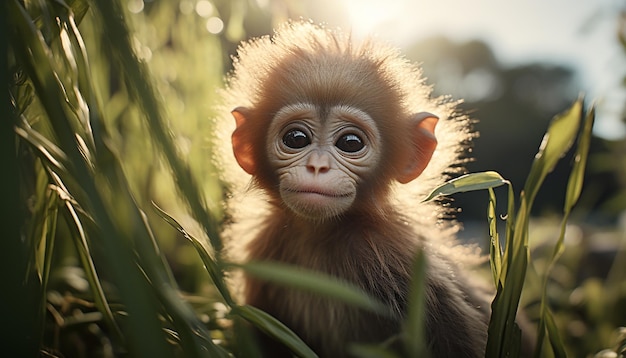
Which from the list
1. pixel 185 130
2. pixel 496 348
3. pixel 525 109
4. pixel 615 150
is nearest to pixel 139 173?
pixel 185 130

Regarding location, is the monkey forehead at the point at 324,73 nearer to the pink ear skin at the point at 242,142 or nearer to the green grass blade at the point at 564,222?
the pink ear skin at the point at 242,142

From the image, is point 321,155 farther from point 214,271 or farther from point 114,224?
point 114,224

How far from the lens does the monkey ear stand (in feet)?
4.91

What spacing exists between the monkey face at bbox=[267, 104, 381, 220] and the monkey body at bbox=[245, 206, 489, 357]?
0.09 metres

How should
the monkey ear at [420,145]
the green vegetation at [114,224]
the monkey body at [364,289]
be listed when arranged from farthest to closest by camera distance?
1. the monkey ear at [420,145]
2. the monkey body at [364,289]
3. the green vegetation at [114,224]

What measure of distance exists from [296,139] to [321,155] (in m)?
0.09

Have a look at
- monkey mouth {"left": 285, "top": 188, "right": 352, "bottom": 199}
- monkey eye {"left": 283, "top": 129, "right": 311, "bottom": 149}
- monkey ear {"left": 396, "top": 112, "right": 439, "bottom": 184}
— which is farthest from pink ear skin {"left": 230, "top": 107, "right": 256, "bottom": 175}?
monkey ear {"left": 396, "top": 112, "right": 439, "bottom": 184}

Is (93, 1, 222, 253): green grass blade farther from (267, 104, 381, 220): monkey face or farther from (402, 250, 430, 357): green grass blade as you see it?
(267, 104, 381, 220): monkey face

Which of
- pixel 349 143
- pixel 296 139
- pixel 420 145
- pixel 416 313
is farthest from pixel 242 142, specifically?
pixel 416 313

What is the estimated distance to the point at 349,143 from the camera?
142 centimetres

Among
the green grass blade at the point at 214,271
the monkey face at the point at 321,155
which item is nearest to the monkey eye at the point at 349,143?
the monkey face at the point at 321,155

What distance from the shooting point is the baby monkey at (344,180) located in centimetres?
131

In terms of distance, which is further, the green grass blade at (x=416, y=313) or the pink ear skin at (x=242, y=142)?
the pink ear skin at (x=242, y=142)

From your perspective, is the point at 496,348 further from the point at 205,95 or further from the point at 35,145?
Answer: the point at 205,95
